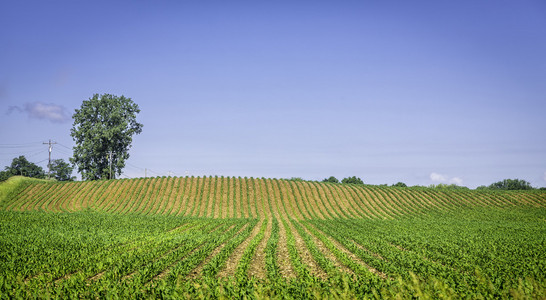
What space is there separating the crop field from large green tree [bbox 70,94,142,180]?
27.3 feet

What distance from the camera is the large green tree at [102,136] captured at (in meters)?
69.8

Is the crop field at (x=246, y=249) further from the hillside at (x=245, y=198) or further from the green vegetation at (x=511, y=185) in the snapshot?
the green vegetation at (x=511, y=185)

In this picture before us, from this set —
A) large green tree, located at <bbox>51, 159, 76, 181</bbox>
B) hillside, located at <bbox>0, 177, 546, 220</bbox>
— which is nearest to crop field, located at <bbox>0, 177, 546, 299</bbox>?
hillside, located at <bbox>0, 177, 546, 220</bbox>

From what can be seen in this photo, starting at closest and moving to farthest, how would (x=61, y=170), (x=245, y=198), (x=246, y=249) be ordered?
(x=246, y=249), (x=245, y=198), (x=61, y=170)

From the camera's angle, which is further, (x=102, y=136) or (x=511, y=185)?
(x=511, y=185)

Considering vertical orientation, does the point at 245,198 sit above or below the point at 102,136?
below

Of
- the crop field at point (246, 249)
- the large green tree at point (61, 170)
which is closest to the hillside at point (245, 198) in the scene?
the crop field at point (246, 249)

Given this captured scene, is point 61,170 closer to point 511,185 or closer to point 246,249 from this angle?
point 246,249

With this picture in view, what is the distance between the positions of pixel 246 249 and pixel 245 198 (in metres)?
38.7

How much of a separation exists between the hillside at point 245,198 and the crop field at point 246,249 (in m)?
0.36

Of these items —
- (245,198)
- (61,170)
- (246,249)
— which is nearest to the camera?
(246,249)

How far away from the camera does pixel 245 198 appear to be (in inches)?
2355

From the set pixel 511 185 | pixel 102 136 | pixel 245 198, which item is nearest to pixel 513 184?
pixel 511 185

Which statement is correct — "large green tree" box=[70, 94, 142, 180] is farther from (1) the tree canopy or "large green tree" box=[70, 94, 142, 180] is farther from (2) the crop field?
(1) the tree canopy
